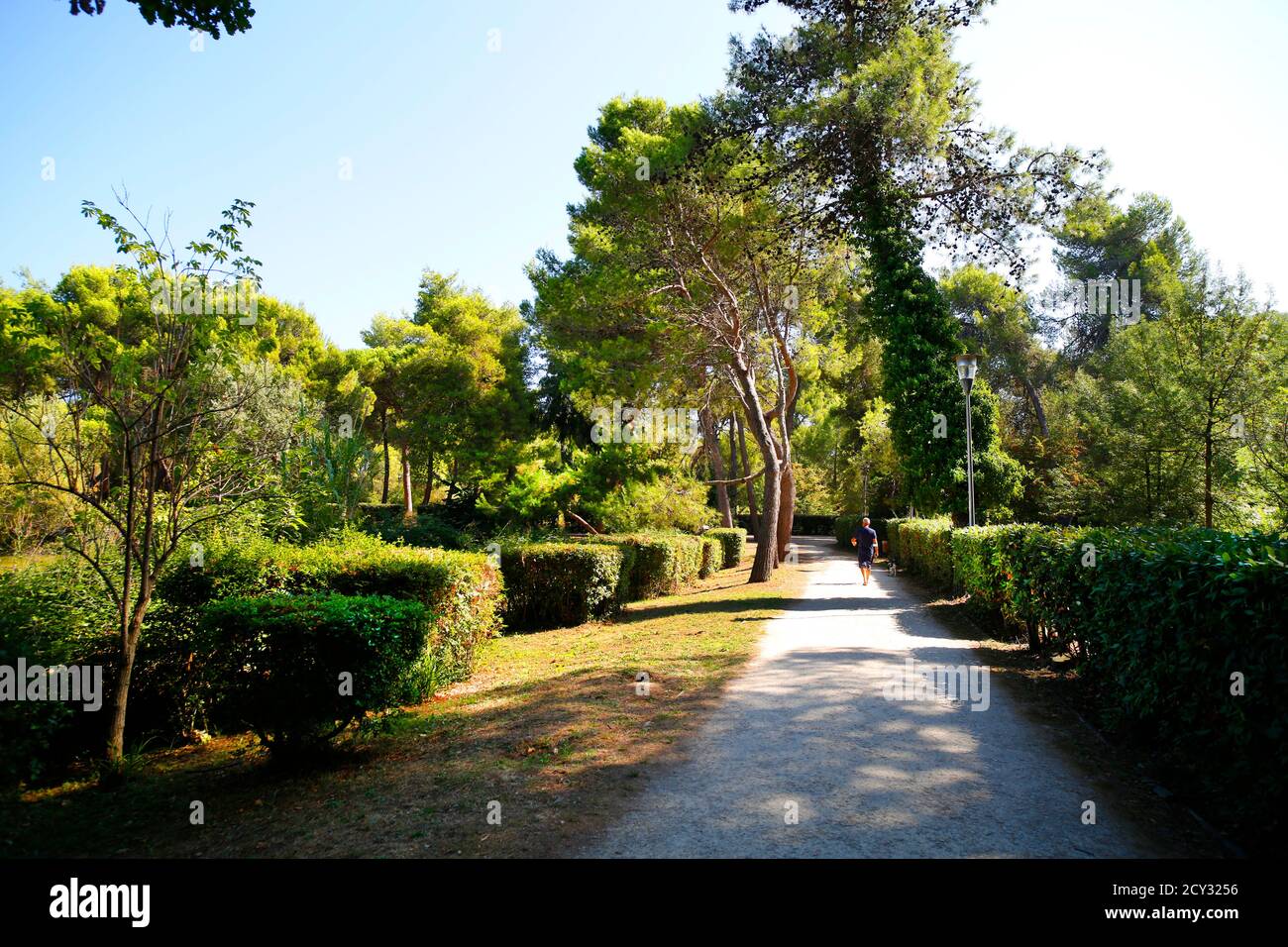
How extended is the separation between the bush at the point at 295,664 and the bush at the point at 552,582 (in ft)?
23.8

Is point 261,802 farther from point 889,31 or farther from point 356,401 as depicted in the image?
point 356,401

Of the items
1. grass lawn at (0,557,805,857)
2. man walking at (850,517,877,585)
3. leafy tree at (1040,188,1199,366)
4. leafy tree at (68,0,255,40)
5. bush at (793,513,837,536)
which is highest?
leafy tree at (1040,188,1199,366)

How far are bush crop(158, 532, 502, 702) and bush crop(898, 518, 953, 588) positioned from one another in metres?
10.8

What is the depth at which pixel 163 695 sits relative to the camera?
607 cm

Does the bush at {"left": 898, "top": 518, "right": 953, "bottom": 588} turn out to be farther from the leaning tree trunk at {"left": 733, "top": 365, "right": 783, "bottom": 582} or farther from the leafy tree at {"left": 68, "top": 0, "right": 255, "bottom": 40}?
the leafy tree at {"left": 68, "top": 0, "right": 255, "bottom": 40}

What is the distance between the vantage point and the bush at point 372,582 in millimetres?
6500

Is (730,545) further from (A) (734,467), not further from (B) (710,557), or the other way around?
(A) (734,467)

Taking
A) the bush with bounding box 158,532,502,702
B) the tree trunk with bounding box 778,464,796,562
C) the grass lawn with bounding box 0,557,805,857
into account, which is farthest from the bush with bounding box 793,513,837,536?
the grass lawn with bounding box 0,557,805,857

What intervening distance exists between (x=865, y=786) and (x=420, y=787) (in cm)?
305

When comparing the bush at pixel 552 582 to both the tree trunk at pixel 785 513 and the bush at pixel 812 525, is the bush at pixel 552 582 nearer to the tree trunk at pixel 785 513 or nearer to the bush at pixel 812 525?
the tree trunk at pixel 785 513

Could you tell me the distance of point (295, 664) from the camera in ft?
16.1

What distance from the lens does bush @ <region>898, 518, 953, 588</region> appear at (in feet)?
49.8

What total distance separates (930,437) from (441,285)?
32593mm
